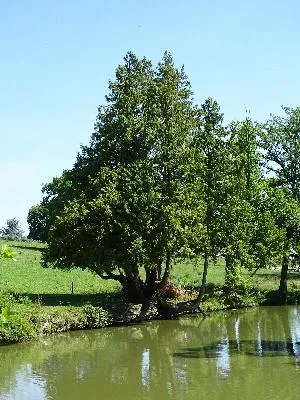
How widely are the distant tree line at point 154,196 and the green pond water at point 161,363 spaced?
490cm

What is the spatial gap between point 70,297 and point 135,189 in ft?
32.4

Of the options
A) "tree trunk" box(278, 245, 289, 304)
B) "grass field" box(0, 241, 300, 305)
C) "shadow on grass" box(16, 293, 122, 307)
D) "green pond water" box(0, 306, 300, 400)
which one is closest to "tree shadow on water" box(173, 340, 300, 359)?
"green pond water" box(0, 306, 300, 400)

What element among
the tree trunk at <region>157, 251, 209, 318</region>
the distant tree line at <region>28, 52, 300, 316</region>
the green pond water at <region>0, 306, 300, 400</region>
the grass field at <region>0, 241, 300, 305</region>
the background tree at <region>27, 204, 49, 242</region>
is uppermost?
the background tree at <region>27, 204, 49, 242</region>

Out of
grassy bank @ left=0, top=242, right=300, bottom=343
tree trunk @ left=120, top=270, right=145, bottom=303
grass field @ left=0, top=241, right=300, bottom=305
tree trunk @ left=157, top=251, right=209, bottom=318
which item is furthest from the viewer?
grass field @ left=0, top=241, right=300, bottom=305

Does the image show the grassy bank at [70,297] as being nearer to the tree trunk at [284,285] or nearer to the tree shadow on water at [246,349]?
the tree trunk at [284,285]

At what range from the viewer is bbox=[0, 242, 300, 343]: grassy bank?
29.9 m

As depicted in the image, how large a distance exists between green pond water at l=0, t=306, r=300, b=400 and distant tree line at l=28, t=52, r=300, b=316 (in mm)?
4896

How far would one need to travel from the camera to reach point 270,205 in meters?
46.9

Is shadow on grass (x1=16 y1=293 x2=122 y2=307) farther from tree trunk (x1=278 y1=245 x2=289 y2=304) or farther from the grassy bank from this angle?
tree trunk (x1=278 y1=245 x2=289 y2=304)

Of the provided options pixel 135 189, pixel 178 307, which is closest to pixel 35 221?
pixel 178 307

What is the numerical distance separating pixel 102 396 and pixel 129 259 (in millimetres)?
14751

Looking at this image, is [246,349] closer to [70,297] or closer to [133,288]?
[133,288]

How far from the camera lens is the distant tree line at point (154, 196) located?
3484cm

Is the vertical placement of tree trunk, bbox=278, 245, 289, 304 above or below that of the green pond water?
above
